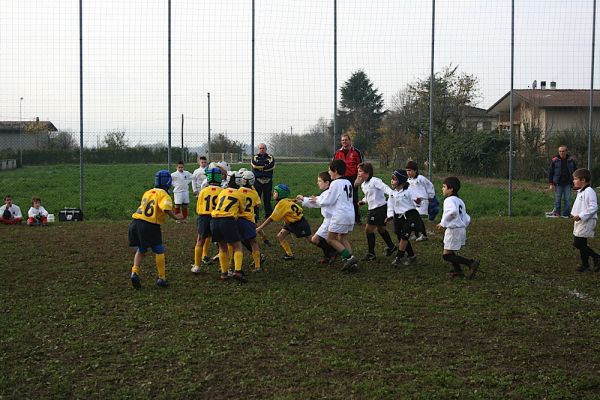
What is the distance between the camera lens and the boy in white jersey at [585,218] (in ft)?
33.4

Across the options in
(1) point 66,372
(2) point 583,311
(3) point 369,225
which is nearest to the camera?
(1) point 66,372

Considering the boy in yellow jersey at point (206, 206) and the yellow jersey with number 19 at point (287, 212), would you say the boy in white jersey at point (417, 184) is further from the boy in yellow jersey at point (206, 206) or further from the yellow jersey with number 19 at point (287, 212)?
the boy in yellow jersey at point (206, 206)

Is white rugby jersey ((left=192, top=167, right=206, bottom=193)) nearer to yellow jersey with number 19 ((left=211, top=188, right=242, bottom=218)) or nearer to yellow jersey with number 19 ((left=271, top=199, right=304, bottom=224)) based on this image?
yellow jersey with number 19 ((left=271, top=199, right=304, bottom=224))

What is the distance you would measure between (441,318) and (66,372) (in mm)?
3906

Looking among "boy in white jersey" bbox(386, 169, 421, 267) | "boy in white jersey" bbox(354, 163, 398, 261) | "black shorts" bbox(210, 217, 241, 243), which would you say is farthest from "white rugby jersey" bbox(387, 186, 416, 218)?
"black shorts" bbox(210, 217, 241, 243)

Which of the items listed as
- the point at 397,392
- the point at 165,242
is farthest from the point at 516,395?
the point at 165,242

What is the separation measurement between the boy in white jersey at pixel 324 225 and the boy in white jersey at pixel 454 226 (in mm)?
1756

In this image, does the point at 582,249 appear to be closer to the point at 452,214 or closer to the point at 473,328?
the point at 452,214

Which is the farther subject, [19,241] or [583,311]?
[19,241]

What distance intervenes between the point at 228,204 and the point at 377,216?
289cm

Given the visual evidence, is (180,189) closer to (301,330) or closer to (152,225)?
(152,225)

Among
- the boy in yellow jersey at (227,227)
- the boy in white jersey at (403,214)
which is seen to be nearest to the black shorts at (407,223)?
the boy in white jersey at (403,214)

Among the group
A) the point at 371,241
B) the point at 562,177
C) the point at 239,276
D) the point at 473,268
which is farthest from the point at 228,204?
the point at 562,177

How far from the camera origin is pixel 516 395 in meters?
5.27
